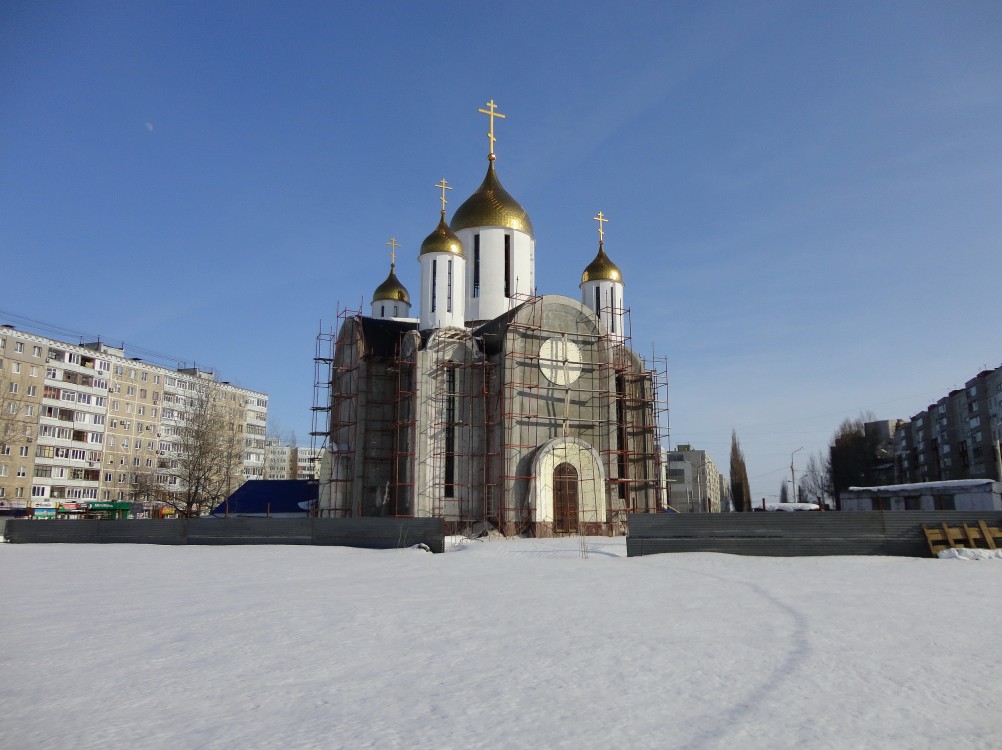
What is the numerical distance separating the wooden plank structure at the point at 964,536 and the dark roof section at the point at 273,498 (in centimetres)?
2481

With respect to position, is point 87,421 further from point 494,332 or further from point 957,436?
point 957,436

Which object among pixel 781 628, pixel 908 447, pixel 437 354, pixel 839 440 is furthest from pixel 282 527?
pixel 908 447

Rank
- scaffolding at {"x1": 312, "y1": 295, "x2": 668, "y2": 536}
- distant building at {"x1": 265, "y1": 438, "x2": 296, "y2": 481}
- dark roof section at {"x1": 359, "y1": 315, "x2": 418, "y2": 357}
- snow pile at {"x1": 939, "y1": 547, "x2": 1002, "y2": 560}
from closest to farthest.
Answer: snow pile at {"x1": 939, "y1": 547, "x2": 1002, "y2": 560} < scaffolding at {"x1": 312, "y1": 295, "x2": 668, "y2": 536} < dark roof section at {"x1": 359, "y1": 315, "x2": 418, "y2": 357} < distant building at {"x1": 265, "y1": 438, "x2": 296, "y2": 481}

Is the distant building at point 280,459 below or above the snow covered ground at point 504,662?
above

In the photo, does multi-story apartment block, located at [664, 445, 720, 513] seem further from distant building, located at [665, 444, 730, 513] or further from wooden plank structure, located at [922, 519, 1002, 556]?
wooden plank structure, located at [922, 519, 1002, 556]

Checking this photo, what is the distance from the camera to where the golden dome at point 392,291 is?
125 ft

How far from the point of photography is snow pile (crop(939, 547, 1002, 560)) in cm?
1563

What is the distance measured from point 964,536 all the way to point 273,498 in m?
28.0

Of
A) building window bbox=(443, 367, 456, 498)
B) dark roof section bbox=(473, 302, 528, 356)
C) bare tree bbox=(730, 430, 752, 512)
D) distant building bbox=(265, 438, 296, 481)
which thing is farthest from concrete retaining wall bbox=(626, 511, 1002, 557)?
distant building bbox=(265, 438, 296, 481)

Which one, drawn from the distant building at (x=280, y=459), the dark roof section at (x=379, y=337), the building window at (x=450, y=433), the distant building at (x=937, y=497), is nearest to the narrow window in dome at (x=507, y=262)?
the dark roof section at (x=379, y=337)

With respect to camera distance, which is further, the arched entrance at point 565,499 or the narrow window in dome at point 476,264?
the narrow window in dome at point 476,264

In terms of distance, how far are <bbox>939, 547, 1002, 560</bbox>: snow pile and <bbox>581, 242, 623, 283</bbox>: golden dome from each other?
1967 cm

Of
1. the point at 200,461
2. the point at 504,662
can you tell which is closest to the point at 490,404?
the point at 504,662

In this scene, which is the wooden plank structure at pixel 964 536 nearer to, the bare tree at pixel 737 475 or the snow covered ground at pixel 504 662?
the snow covered ground at pixel 504 662
